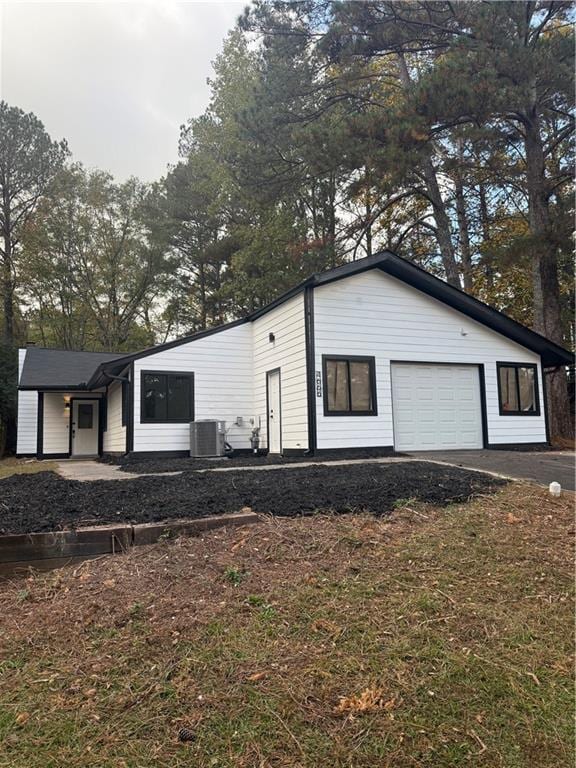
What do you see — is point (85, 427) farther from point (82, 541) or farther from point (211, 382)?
point (82, 541)

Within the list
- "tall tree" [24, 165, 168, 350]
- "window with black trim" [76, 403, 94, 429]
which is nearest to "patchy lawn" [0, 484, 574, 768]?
"window with black trim" [76, 403, 94, 429]

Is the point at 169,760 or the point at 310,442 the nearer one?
the point at 169,760

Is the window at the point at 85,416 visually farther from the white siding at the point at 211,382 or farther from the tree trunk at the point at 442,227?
the tree trunk at the point at 442,227

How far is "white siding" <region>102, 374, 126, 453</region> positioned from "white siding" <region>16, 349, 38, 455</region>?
99.5 inches

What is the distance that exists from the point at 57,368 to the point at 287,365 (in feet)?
33.4

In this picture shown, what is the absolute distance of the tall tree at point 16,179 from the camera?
74.1 feet

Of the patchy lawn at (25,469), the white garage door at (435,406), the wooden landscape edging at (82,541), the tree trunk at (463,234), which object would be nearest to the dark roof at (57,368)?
the patchy lawn at (25,469)

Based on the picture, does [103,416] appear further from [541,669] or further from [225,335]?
[541,669]

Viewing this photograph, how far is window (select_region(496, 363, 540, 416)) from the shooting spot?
450 inches

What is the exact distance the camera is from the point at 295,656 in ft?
7.46

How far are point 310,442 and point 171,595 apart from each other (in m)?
6.79

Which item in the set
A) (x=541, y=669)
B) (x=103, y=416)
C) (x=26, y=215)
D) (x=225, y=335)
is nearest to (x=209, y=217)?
(x=26, y=215)

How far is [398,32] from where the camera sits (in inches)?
453

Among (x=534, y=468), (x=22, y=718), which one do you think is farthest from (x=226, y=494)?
(x=534, y=468)
